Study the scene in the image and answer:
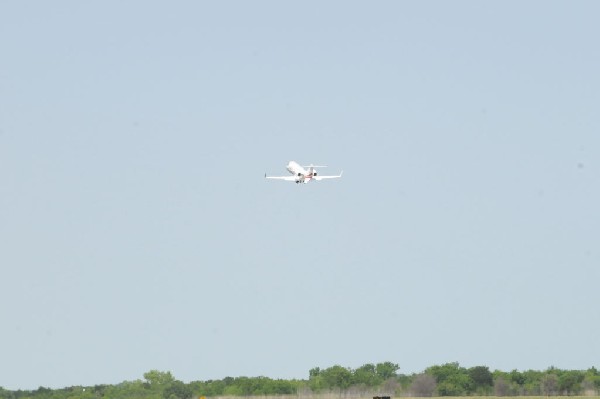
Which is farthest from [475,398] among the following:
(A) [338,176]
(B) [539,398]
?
(A) [338,176]

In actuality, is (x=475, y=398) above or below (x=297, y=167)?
below

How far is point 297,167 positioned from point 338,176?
756cm

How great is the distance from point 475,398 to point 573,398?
22.2 metres

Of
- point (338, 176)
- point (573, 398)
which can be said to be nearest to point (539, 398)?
point (573, 398)

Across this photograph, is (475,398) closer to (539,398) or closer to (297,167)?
(539,398)

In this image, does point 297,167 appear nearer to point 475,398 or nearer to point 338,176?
point 338,176

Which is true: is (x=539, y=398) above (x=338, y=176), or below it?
below

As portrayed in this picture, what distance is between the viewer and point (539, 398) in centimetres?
18150

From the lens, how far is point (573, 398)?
176625mm

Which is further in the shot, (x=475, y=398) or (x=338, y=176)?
(x=475, y=398)

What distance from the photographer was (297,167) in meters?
184

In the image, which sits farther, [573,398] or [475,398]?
[475,398]

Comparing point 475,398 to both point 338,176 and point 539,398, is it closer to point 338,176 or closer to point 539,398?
point 539,398

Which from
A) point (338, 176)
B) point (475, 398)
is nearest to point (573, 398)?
point (475, 398)
